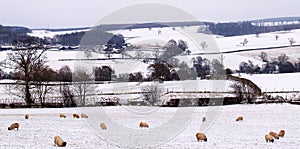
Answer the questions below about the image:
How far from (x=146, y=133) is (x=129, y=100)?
25.5 meters

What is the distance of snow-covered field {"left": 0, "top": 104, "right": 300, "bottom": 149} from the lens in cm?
2091

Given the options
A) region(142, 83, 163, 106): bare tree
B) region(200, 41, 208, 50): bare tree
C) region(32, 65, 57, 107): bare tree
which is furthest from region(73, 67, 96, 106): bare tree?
region(200, 41, 208, 50): bare tree

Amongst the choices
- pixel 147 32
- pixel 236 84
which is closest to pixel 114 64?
pixel 236 84

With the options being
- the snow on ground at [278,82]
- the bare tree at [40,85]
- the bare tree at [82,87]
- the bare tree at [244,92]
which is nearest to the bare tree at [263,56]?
the snow on ground at [278,82]

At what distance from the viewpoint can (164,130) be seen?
26875 millimetres

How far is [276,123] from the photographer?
3098cm

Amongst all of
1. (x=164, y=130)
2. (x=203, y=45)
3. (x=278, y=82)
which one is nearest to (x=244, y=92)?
(x=278, y=82)

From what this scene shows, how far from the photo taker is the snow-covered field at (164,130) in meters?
20.9

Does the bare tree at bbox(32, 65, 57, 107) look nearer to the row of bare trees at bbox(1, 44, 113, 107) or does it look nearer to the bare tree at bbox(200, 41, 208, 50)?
the row of bare trees at bbox(1, 44, 113, 107)

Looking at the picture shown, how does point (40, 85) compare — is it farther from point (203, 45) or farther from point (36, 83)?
point (203, 45)

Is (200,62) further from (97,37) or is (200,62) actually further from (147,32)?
(147,32)

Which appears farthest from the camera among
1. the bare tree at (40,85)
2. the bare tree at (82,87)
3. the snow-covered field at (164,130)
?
the bare tree at (40,85)

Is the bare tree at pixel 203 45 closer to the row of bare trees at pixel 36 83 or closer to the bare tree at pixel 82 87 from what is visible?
the bare tree at pixel 82 87

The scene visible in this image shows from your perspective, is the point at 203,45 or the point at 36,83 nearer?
the point at 36,83
